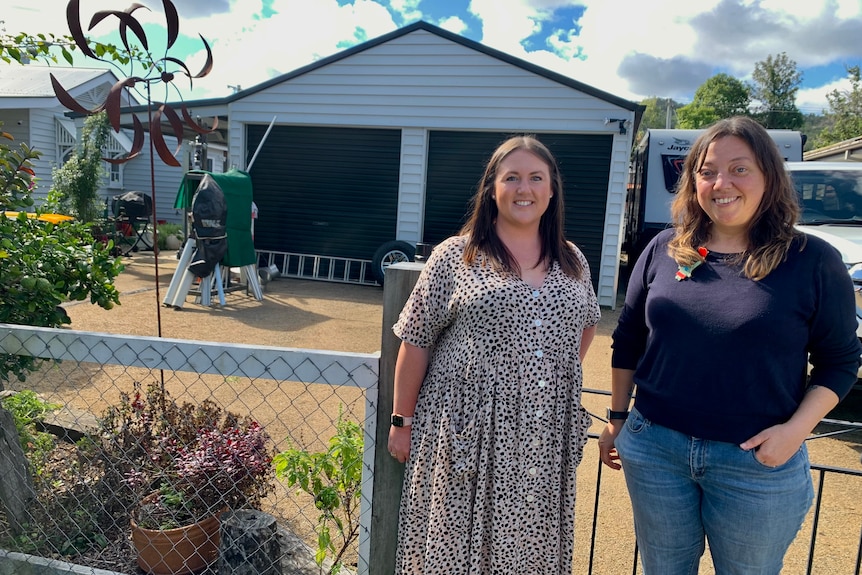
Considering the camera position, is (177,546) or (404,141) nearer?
(177,546)

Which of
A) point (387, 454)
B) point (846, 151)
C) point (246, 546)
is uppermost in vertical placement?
point (846, 151)

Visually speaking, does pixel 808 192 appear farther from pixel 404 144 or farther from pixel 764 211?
pixel 404 144

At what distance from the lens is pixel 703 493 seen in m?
1.63

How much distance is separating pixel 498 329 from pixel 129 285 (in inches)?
360

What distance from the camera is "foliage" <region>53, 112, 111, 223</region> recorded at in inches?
454

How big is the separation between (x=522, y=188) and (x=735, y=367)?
2.46 ft

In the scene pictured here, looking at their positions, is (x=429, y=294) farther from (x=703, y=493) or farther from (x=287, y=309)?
(x=287, y=309)

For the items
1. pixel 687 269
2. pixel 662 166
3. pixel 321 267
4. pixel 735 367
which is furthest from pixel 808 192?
pixel 321 267

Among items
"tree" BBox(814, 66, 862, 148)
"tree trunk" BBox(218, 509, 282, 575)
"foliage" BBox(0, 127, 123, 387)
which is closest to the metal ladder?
"foliage" BBox(0, 127, 123, 387)

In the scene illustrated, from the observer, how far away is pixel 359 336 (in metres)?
6.91

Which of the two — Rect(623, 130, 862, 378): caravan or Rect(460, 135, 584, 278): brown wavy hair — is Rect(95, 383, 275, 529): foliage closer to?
Rect(460, 135, 584, 278): brown wavy hair

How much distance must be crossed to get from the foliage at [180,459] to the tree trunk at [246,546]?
0.14m

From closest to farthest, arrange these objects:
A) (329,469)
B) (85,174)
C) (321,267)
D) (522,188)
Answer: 1. (522,188)
2. (329,469)
3. (321,267)
4. (85,174)

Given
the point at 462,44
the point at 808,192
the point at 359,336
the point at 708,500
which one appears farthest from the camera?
the point at 462,44
